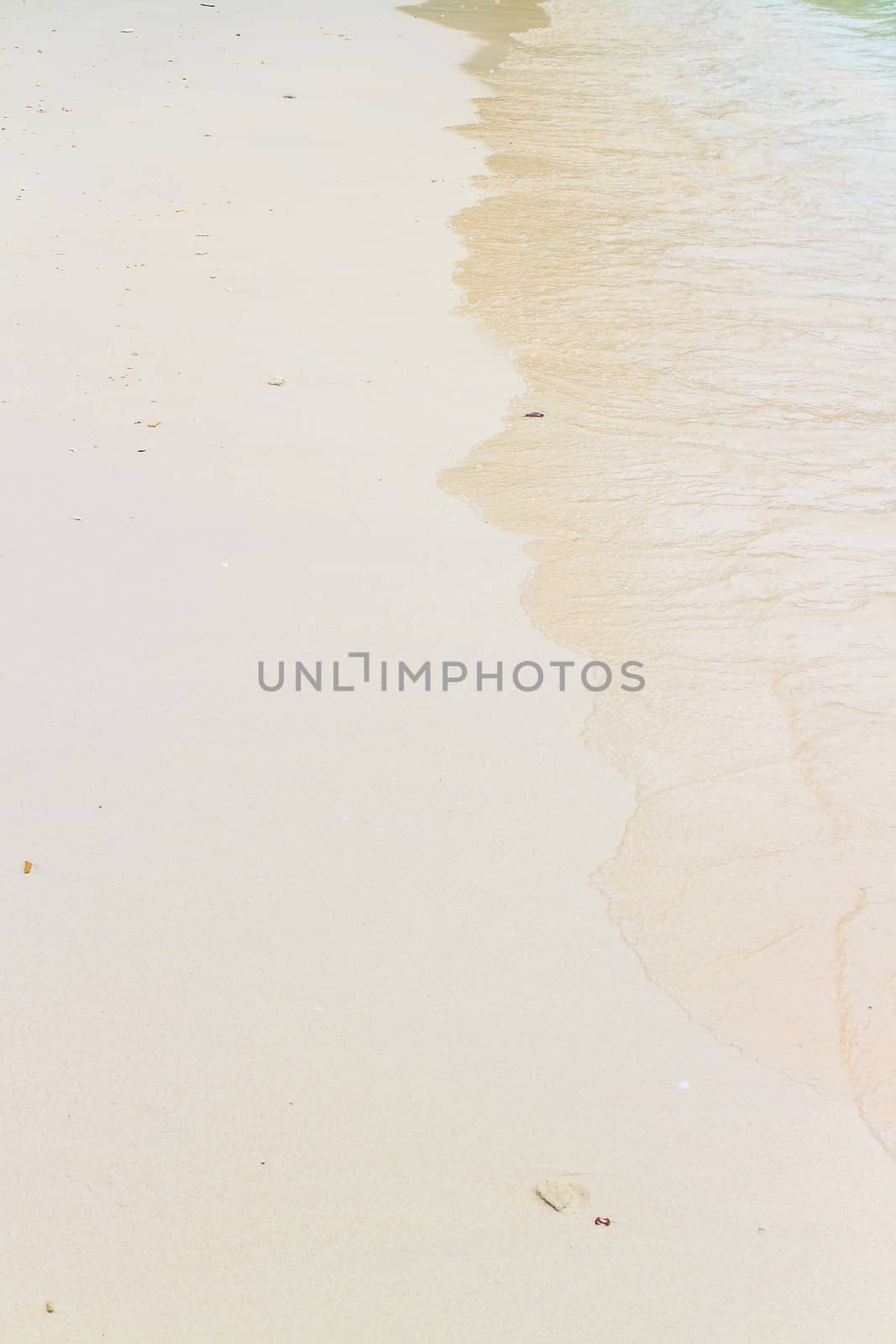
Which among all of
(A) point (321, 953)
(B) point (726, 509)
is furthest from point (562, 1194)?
(B) point (726, 509)

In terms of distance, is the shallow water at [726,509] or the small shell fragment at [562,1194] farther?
the shallow water at [726,509]

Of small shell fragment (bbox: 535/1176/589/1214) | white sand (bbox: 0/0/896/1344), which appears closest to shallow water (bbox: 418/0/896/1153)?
white sand (bbox: 0/0/896/1344)

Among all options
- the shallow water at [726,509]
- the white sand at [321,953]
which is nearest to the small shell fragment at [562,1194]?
the white sand at [321,953]

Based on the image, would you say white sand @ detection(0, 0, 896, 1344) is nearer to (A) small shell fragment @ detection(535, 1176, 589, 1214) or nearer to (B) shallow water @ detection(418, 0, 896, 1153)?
(A) small shell fragment @ detection(535, 1176, 589, 1214)

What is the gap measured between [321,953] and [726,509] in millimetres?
2082

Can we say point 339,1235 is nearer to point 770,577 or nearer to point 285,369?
point 770,577

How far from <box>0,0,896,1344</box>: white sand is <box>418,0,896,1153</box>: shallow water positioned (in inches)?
5.2

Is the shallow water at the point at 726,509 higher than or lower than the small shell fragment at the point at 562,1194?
higher

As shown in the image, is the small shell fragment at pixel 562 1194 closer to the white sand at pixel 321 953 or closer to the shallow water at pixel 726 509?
the white sand at pixel 321 953

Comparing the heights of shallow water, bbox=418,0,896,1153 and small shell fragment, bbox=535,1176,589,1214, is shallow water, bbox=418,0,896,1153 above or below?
above

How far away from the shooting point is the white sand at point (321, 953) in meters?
1.70

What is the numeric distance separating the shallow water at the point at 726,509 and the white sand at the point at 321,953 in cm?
13

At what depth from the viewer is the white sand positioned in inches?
67.0

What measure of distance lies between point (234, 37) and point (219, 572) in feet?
23.8
